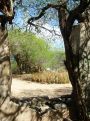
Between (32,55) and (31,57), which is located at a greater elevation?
(32,55)

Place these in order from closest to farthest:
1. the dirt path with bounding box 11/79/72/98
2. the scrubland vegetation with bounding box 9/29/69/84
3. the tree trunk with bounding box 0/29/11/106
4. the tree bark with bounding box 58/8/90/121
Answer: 1. the tree trunk with bounding box 0/29/11/106
2. the tree bark with bounding box 58/8/90/121
3. the dirt path with bounding box 11/79/72/98
4. the scrubland vegetation with bounding box 9/29/69/84

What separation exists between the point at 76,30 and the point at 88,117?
2392 millimetres

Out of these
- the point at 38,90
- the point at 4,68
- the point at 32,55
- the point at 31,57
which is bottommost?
the point at 31,57

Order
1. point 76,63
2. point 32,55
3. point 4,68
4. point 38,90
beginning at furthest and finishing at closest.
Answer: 1. point 32,55
2. point 38,90
3. point 76,63
4. point 4,68

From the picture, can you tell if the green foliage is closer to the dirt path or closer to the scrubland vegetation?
the scrubland vegetation

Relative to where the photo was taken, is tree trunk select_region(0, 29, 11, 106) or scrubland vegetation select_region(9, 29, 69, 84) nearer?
tree trunk select_region(0, 29, 11, 106)

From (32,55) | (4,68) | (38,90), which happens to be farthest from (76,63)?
(32,55)

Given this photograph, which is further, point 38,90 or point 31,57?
point 31,57

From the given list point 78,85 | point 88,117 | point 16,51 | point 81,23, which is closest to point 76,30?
point 81,23

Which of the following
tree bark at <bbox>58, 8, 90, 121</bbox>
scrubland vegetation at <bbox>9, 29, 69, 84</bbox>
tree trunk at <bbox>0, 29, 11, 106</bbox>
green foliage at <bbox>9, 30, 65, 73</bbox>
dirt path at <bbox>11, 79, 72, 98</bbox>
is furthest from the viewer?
green foliage at <bbox>9, 30, 65, 73</bbox>

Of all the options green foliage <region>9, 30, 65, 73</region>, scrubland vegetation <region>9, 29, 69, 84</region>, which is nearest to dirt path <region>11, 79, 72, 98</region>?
scrubland vegetation <region>9, 29, 69, 84</region>

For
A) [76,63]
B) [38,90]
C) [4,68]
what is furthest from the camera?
[38,90]

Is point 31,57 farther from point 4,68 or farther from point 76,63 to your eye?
point 4,68

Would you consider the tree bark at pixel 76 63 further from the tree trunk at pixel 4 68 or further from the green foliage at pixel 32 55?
the green foliage at pixel 32 55
